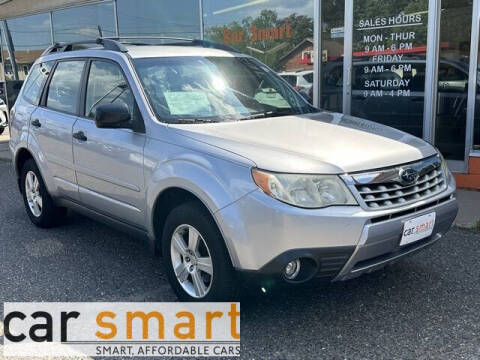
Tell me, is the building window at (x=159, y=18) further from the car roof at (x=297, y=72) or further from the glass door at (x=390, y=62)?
the glass door at (x=390, y=62)

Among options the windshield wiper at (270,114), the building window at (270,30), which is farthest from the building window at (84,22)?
the windshield wiper at (270,114)

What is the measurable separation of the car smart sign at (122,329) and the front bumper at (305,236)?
0.53m

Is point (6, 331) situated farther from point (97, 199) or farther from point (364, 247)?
point (364, 247)

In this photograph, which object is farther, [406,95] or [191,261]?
[406,95]

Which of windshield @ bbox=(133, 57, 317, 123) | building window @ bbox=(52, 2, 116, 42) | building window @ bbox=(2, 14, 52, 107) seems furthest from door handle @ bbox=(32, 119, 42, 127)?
building window @ bbox=(2, 14, 52, 107)

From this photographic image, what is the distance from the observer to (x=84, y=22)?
40.1 feet

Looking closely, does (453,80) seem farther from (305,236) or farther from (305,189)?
(305,236)

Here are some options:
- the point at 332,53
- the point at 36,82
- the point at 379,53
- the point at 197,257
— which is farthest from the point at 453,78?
the point at 36,82

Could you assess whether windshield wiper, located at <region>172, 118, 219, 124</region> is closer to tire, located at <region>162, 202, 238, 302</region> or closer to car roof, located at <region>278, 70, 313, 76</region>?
tire, located at <region>162, 202, 238, 302</region>

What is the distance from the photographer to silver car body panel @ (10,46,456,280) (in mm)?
2854

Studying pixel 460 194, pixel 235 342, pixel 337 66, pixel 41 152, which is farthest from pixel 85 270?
pixel 337 66

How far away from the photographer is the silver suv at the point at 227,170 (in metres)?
Result: 2.88

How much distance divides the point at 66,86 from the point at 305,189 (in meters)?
2.86

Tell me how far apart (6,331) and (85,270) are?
0.97m
